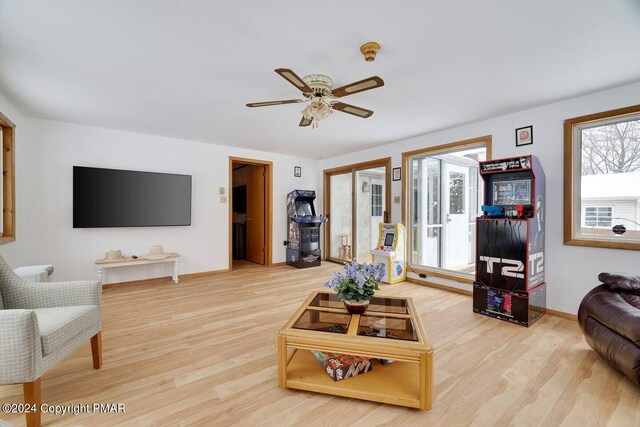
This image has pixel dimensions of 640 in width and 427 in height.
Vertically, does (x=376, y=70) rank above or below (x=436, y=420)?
above

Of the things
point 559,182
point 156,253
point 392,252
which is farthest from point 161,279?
point 559,182

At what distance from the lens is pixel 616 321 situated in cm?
194

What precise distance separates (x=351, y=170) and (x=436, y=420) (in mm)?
4708

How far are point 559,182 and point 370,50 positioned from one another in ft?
8.67

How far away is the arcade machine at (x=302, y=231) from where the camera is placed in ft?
18.5

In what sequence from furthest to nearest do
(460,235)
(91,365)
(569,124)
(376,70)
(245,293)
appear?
(460,235) → (245,293) → (569,124) → (376,70) → (91,365)

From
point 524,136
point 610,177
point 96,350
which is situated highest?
point 524,136

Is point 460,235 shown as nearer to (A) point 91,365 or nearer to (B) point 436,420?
(B) point 436,420

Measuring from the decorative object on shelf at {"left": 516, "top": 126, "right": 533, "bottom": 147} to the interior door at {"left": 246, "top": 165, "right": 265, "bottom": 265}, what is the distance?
4405 millimetres

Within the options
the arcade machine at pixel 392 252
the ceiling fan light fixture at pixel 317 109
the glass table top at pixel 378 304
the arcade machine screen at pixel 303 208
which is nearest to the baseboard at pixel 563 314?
the arcade machine at pixel 392 252

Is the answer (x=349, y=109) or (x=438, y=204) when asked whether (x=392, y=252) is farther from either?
(x=349, y=109)

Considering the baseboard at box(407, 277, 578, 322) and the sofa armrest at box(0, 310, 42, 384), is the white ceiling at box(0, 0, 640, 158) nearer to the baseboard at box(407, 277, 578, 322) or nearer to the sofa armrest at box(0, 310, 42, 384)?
the sofa armrest at box(0, 310, 42, 384)

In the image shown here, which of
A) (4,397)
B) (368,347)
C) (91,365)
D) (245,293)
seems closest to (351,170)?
(245,293)

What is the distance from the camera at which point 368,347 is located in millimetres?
1648
